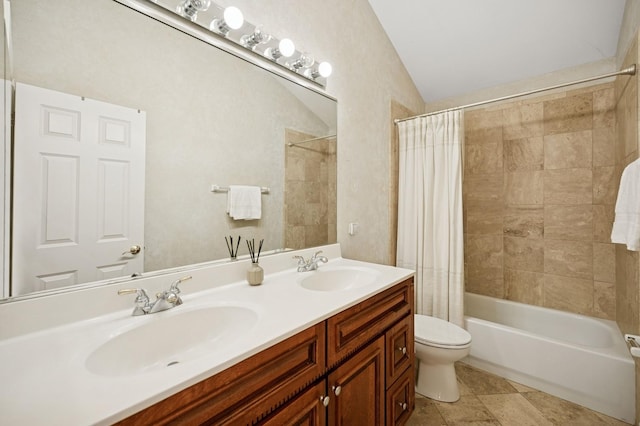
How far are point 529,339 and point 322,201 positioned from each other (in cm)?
165

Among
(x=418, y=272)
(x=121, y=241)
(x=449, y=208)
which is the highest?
(x=449, y=208)

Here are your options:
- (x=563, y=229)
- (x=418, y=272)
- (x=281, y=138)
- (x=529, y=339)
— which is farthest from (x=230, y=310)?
(x=563, y=229)

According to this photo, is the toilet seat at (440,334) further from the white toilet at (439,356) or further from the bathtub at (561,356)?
the bathtub at (561,356)

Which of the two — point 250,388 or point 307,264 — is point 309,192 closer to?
point 307,264

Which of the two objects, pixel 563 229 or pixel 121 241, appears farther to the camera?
pixel 563 229

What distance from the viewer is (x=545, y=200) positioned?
90.9 inches

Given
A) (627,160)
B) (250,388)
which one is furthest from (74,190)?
(627,160)

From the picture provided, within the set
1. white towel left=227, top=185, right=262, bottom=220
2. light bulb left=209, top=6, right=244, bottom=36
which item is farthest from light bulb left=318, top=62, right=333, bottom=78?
white towel left=227, top=185, right=262, bottom=220

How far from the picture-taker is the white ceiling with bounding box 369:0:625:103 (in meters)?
1.90

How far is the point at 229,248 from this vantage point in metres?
1.30

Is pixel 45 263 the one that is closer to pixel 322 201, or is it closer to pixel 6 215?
pixel 6 215

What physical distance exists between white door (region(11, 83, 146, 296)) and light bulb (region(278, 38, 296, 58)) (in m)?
0.82

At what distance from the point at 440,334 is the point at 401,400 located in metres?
0.50

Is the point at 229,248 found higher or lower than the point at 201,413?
higher
